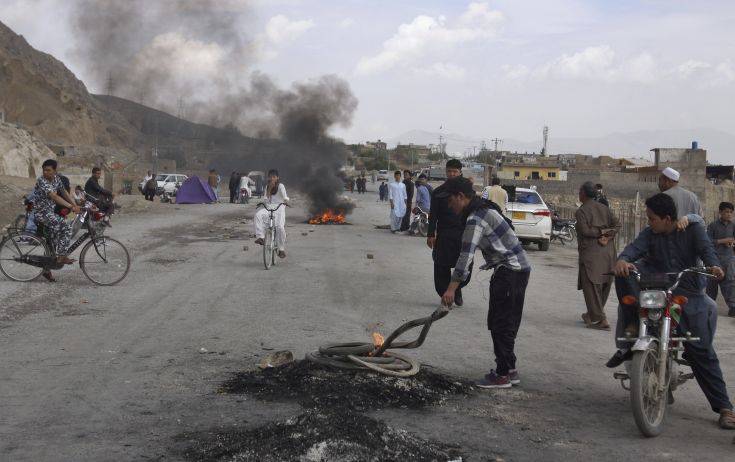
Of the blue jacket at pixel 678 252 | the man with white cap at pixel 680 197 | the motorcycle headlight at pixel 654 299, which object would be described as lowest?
the motorcycle headlight at pixel 654 299

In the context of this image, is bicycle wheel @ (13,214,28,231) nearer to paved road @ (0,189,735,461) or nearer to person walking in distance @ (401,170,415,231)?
paved road @ (0,189,735,461)

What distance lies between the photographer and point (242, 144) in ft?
163

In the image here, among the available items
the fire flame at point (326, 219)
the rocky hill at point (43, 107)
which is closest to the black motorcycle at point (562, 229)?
the fire flame at point (326, 219)

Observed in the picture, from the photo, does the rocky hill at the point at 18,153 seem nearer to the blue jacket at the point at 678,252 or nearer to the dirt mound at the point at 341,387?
the dirt mound at the point at 341,387

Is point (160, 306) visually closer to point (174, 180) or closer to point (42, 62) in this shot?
point (174, 180)

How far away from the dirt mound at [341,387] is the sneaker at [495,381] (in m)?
0.13

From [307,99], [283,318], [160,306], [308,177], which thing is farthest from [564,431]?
[307,99]

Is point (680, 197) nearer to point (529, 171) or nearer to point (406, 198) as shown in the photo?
point (406, 198)

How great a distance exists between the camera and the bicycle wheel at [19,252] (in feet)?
35.9

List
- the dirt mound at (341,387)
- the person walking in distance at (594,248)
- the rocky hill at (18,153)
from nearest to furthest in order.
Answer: the dirt mound at (341,387)
the person walking in distance at (594,248)
the rocky hill at (18,153)

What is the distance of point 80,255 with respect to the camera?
11.1 meters

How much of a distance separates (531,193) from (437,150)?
150580mm

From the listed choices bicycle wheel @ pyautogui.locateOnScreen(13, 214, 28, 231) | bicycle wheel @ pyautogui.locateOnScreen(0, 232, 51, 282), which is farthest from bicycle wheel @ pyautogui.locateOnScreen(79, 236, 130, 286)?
bicycle wheel @ pyautogui.locateOnScreen(13, 214, 28, 231)

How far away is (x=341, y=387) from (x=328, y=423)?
102cm
